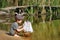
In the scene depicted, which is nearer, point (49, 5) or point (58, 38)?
point (58, 38)

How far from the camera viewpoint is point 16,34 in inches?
286

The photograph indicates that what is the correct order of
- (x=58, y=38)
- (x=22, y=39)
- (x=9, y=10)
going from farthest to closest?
(x=9, y=10) → (x=58, y=38) → (x=22, y=39)

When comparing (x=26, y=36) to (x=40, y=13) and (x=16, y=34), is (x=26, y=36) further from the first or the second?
(x=40, y=13)

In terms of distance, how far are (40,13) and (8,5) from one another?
225cm

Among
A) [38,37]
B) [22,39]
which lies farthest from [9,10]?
[22,39]

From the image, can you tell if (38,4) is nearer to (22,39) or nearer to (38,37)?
(38,37)

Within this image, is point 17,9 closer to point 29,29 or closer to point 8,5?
point 8,5

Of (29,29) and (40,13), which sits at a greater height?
(29,29)

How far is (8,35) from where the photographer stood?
7.27m

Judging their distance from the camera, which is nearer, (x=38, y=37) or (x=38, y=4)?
(x=38, y=37)

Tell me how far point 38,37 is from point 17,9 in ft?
27.3

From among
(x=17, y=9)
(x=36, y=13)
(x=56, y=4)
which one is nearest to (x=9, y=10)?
(x=17, y=9)

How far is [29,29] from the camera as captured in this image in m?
7.50

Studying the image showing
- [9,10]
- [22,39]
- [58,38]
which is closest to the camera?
[22,39]
